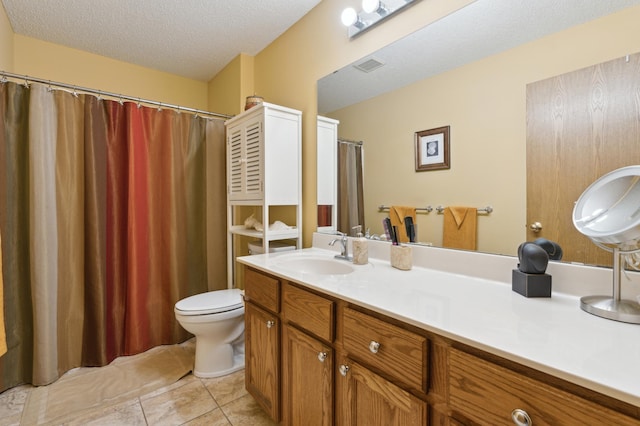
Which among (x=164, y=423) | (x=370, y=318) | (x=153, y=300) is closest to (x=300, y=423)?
(x=370, y=318)

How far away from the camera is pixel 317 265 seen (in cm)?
162

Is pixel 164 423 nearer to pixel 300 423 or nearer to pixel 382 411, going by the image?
pixel 300 423

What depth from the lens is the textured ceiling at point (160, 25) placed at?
1879 mm

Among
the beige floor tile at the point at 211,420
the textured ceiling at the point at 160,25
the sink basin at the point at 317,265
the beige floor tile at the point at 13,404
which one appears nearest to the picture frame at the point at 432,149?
the sink basin at the point at 317,265

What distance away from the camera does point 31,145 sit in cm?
174

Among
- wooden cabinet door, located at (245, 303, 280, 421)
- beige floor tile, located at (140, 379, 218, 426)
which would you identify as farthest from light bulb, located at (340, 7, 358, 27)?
beige floor tile, located at (140, 379, 218, 426)

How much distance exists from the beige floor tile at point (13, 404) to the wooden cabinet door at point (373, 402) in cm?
172

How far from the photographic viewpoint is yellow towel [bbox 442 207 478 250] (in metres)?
1.21

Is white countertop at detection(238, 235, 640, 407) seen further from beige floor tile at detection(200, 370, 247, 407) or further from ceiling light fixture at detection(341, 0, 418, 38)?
ceiling light fixture at detection(341, 0, 418, 38)

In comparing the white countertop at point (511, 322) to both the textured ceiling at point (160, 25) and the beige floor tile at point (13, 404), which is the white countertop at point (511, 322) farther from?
the textured ceiling at point (160, 25)

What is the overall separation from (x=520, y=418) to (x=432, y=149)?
3.42 ft

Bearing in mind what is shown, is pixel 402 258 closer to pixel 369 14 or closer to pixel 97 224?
pixel 369 14

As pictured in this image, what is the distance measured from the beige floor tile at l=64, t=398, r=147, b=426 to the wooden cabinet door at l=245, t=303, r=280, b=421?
591 mm

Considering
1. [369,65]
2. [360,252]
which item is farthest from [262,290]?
[369,65]
